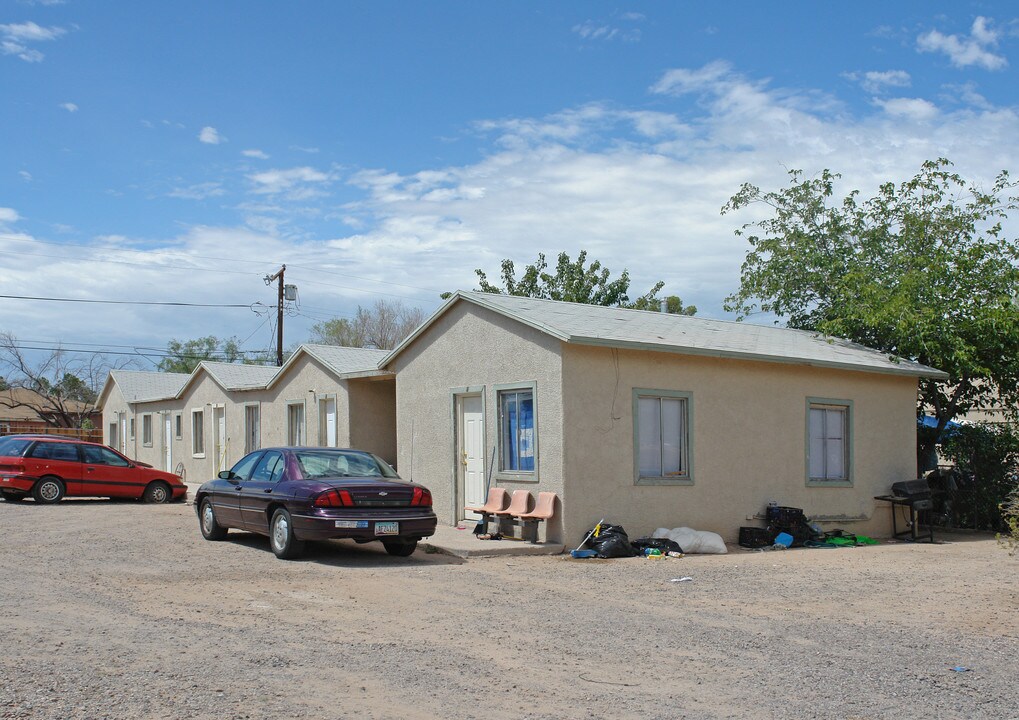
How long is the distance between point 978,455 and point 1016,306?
3113 millimetres

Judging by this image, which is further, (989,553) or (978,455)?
(978,455)

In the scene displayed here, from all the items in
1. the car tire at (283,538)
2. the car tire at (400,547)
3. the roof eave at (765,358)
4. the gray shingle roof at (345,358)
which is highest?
the gray shingle roof at (345,358)

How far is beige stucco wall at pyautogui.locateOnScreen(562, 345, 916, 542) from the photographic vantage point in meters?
14.3

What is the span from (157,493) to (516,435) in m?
11.2

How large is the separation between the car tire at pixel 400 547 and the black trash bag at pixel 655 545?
3239mm

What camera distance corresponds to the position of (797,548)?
52.0 ft

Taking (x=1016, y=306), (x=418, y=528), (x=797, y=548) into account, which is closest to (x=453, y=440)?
(x=418, y=528)

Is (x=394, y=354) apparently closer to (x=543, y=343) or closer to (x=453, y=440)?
(x=453, y=440)

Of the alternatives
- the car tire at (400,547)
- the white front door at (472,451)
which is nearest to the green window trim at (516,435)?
the white front door at (472,451)

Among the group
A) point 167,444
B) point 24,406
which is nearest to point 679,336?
point 167,444

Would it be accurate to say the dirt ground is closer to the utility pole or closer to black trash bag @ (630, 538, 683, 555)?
black trash bag @ (630, 538, 683, 555)

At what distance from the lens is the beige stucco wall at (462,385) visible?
14.3m

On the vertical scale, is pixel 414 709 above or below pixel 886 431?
below

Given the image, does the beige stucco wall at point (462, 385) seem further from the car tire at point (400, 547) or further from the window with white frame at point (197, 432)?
the window with white frame at point (197, 432)
